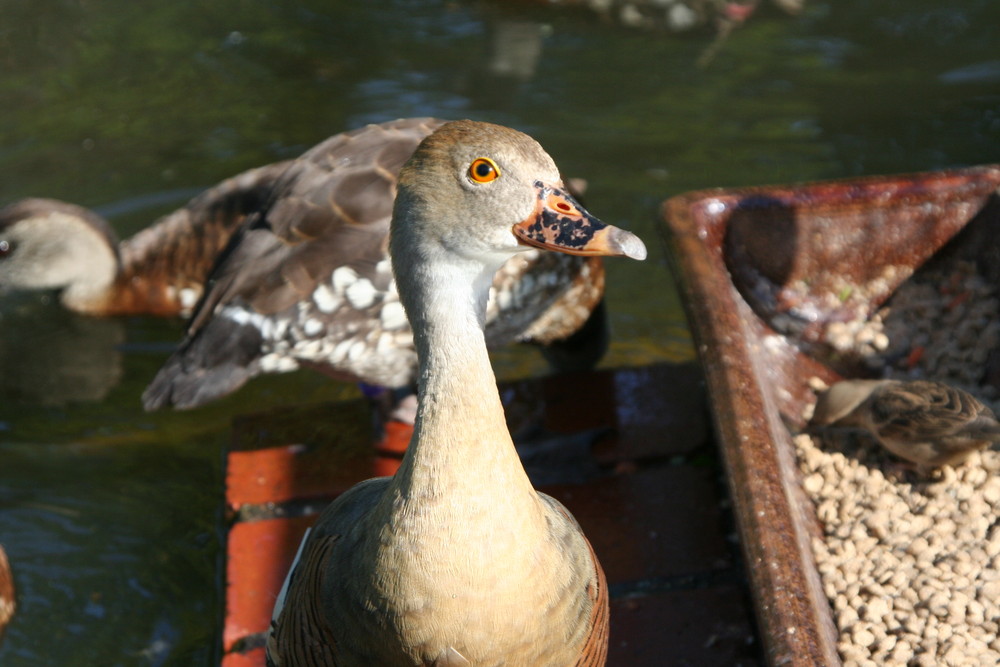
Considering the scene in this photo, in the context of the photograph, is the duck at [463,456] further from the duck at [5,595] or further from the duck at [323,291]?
the duck at [5,595]

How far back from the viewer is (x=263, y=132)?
5.41 meters

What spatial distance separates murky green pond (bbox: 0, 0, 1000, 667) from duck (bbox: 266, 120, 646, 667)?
140cm

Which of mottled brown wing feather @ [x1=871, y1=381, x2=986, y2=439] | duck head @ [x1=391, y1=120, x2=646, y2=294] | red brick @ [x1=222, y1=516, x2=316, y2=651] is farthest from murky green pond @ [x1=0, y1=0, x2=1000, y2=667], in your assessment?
duck head @ [x1=391, y1=120, x2=646, y2=294]

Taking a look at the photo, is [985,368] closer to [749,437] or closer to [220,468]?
[749,437]

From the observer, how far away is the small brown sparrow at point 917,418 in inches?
91.2

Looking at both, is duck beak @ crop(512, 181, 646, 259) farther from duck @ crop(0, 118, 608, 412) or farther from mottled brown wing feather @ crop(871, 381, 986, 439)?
duck @ crop(0, 118, 608, 412)

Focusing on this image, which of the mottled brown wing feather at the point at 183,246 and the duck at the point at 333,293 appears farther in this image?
the mottled brown wing feather at the point at 183,246

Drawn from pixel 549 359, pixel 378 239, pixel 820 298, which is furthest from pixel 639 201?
pixel 378 239

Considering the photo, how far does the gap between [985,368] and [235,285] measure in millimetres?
2031

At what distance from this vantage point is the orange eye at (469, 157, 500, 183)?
1.67m

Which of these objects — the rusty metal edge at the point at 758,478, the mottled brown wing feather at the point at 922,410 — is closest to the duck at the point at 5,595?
the rusty metal edge at the point at 758,478

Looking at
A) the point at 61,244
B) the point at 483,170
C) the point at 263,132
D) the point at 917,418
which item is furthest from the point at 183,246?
the point at 917,418

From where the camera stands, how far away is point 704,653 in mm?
2318

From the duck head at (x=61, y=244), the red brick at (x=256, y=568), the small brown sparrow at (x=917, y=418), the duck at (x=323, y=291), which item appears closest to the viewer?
the small brown sparrow at (x=917, y=418)
